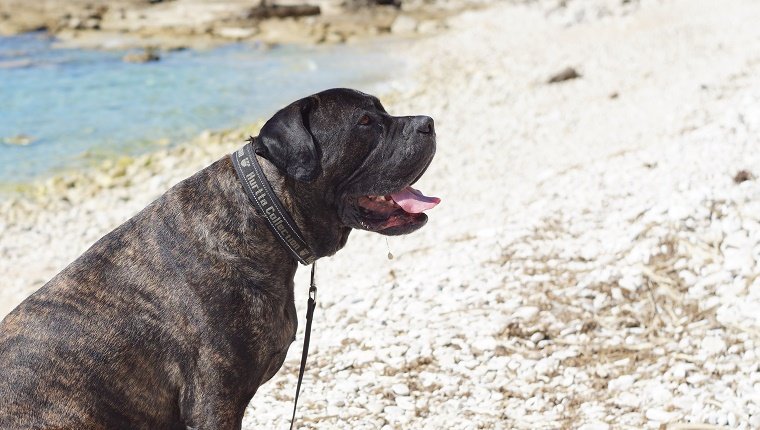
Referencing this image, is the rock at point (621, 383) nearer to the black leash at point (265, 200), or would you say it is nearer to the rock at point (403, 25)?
the black leash at point (265, 200)

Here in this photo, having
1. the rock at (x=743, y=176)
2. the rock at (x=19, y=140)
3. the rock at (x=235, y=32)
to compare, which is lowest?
the rock at (x=235, y=32)

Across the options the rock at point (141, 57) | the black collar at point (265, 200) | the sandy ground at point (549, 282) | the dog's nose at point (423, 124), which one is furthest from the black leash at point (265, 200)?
the rock at point (141, 57)

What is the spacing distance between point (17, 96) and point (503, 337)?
1794 cm

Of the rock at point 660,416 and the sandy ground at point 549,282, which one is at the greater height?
the rock at point 660,416

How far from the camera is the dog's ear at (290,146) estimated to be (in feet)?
13.1

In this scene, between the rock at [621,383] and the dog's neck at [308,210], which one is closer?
the dog's neck at [308,210]

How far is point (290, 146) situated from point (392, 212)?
671 millimetres

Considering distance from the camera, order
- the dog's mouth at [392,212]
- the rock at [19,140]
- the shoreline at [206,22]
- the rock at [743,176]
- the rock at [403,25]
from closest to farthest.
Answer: the dog's mouth at [392,212] → the rock at [743,176] → the rock at [19,140] → the shoreline at [206,22] → the rock at [403,25]

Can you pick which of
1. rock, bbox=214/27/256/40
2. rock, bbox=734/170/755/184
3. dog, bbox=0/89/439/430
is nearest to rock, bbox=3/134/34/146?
rock, bbox=214/27/256/40

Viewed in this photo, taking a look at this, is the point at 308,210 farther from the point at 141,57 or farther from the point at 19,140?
the point at 141,57

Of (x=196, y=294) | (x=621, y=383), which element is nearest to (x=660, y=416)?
(x=621, y=383)

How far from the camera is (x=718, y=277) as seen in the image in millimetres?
6566

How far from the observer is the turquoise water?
17062 mm

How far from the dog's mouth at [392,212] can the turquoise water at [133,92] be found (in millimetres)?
12145
